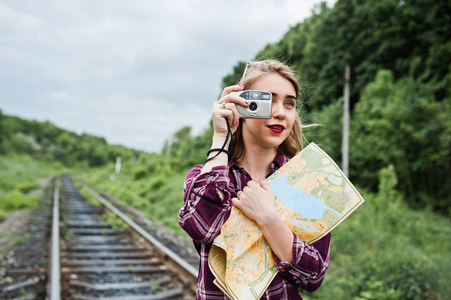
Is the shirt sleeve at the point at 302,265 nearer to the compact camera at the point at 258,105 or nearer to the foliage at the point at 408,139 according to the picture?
the compact camera at the point at 258,105

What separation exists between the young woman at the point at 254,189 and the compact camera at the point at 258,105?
0.8 inches

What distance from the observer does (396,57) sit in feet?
57.2

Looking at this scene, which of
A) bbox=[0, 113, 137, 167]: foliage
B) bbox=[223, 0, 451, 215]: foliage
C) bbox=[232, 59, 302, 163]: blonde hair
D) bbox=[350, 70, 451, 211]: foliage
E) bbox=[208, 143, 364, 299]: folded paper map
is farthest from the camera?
bbox=[0, 113, 137, 167]: foliage

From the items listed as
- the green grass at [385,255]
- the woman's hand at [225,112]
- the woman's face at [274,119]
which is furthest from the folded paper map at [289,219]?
the green grass at [385,255]

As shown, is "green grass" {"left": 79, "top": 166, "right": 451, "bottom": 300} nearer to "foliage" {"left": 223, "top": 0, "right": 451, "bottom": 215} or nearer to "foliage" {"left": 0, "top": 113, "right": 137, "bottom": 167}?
"foliage" {"left": 223, "top": 0, "right": 451, "bottom": 215}

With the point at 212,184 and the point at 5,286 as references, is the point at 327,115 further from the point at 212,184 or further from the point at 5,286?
the point at 212,184

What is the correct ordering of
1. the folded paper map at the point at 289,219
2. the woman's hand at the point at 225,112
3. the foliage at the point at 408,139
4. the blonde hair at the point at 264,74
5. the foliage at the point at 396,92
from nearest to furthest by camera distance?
1. the folded paper map at the point at 289,219
2. the woman's hand at the point at 225,112
3. the blonde hair at the point at 264,74
4. the foliage at the point at 408,139
5. the foliage at the point at 396,92

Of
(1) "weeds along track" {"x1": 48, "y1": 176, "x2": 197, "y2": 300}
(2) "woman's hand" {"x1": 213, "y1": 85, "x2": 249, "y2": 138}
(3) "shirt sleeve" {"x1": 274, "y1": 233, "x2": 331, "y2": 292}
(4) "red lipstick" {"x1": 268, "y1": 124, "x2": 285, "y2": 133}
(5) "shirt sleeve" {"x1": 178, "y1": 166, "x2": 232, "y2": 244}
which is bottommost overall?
(1) "weeds along track" {"x1": 48, "y1": 176, "x2": 197, "y2": 300}

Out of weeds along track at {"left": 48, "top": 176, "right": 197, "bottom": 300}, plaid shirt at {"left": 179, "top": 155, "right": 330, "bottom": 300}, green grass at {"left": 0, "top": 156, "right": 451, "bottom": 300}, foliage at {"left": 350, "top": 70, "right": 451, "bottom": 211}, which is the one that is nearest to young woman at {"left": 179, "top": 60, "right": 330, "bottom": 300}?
plaid shirt at {"left": 179, "top": 155, "right": 330, "bottom": 300}

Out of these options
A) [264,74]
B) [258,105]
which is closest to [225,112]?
[258,105]

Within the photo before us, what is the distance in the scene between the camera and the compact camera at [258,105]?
3.35 feet

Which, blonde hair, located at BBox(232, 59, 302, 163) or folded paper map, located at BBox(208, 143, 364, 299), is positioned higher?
blonde hair, located at BBox(232, 59, 302, 163)

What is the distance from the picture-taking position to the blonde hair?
115 centimetres

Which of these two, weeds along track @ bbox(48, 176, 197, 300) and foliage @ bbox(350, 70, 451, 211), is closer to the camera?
weeds along track @ bbox(48, 176, 197, 300)
